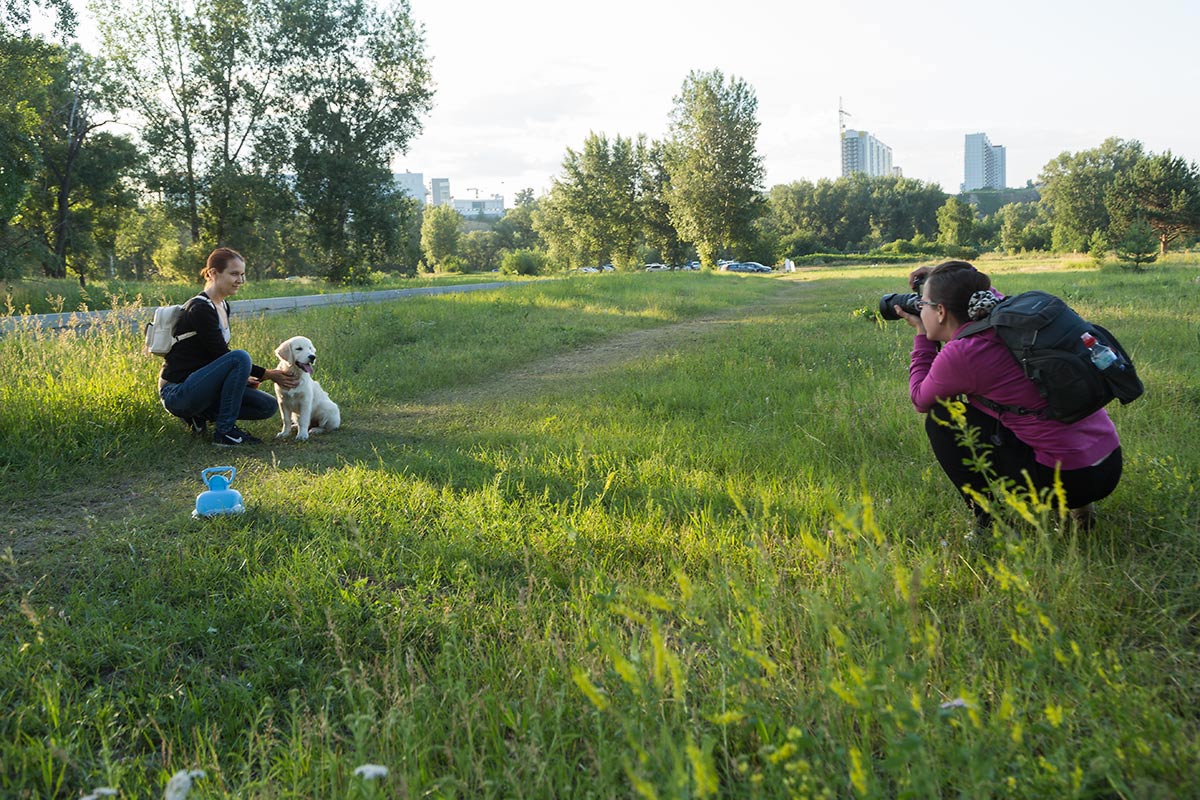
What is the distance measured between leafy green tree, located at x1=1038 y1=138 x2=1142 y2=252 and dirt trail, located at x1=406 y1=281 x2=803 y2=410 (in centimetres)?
6494

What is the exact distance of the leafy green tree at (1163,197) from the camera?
46688 mm

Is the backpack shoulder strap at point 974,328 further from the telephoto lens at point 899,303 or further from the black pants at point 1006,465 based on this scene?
the telephoto lens at point 899,303

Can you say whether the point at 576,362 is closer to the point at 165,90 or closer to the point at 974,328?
the point at 974,328

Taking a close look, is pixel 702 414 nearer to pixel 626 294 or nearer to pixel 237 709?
pixel 237 709

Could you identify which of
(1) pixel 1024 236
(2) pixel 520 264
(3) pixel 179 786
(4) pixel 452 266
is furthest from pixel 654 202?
(3) pixel 179 786

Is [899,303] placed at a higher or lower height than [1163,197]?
lower

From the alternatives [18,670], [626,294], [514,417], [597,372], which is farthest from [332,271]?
[18,670]

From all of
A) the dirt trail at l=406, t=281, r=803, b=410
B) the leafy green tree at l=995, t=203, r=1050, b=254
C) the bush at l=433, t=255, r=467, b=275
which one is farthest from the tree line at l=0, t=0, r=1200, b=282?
the leafy green tree at l=995, t=203, r=1050, b=254

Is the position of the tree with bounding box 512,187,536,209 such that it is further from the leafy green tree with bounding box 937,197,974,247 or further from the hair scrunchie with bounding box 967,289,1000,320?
the hair scrunchie with bounding box 967,289,1000,320

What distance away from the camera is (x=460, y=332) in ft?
42.2

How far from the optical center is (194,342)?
664 centimetres

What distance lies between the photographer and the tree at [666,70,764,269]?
44.6m

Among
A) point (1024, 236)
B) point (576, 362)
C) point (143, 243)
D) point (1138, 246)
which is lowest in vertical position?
point (576, 362)

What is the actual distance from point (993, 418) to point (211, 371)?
6241 mm
